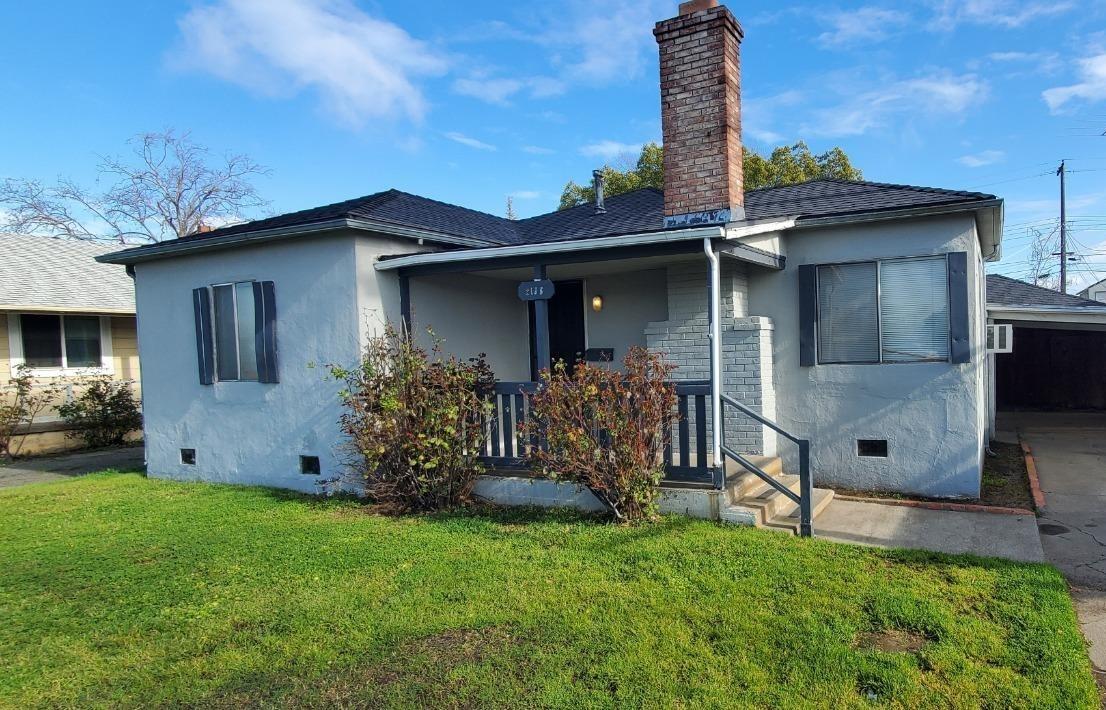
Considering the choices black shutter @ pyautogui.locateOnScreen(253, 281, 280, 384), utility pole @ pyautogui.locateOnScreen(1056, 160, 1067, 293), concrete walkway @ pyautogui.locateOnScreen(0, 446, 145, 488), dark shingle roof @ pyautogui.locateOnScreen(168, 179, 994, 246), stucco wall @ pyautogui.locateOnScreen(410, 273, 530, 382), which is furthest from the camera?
utility pole @ pyautogui.locateOnScreen(1056, 160, 1067, 293)

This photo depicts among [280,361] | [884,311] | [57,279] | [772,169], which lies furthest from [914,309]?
[57,279]

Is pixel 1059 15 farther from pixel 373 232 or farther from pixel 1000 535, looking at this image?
pixel 373 232

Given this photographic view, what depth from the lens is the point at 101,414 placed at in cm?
1281

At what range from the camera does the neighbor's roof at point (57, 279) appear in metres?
12.8

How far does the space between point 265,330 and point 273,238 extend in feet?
3.57

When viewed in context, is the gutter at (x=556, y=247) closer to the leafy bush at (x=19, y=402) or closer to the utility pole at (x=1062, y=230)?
the leafy bush at (x=19, y=402)

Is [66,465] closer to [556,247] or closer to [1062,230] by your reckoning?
[556,247]

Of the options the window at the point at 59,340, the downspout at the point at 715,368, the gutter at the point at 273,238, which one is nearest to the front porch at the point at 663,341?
the downspout at the point at 715,368

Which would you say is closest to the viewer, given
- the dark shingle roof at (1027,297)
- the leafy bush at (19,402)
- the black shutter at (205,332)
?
the black shutter at (205,332)

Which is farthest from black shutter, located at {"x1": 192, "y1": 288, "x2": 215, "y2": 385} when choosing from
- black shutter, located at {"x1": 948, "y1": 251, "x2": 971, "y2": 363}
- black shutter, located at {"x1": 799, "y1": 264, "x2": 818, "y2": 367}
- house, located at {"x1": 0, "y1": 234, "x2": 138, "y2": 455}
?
black shutter, located at {"x1": 948, "y1": 251, "x2": 971, "y2": 363}

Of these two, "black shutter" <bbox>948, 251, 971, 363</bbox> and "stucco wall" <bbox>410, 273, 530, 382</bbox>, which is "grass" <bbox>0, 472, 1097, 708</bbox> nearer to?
"black shutter" <bbox>948, 251, 971, 363</bbox>

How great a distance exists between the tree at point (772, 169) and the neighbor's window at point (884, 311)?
1295 cm

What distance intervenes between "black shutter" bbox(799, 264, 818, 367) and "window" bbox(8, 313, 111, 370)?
14.0m

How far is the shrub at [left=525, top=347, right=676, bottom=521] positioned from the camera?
18.6 feet
